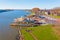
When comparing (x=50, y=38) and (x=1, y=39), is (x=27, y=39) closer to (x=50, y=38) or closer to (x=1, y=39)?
(x=50, y=38)

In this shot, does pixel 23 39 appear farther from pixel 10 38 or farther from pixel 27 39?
pixel 10 38

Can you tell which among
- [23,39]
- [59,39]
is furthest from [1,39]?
[59,39]

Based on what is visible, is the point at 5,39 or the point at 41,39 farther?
the point at 5,39

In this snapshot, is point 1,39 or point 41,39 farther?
point 1,39

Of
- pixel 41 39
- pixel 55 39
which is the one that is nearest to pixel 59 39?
pixel 55 39

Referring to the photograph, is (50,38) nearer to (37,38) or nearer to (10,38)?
(37,38)

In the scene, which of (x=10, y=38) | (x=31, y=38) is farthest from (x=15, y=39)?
(x=31, y=38)

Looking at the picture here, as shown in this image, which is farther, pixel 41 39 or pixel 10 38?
pixel 10 38

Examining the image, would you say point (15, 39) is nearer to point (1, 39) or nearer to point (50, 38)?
point (1, 39)
